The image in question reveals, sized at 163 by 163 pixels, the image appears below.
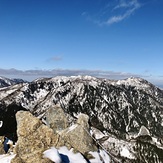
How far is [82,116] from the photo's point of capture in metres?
46.8

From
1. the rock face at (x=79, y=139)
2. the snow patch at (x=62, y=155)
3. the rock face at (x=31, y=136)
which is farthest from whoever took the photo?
the rock face at (x=79, y=139)

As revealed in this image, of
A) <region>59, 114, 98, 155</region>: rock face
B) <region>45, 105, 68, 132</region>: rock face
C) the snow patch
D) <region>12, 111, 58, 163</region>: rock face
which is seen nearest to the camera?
the snow patch

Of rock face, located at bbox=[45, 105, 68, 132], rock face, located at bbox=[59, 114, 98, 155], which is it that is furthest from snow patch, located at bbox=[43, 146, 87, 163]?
rock face, located at bbox=[45, 105, 68, 132]

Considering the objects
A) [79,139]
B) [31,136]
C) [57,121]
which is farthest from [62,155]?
[57,121]

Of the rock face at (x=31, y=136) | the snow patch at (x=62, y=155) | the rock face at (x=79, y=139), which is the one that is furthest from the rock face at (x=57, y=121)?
the rock face at (x=31, y=136)

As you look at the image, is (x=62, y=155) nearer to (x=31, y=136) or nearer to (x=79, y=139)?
(x=31, y=136)

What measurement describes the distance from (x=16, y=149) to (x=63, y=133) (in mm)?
9760

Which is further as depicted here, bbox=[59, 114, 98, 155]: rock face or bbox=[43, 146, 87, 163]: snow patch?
bbox=[59, 114, 98, 155]: rock face

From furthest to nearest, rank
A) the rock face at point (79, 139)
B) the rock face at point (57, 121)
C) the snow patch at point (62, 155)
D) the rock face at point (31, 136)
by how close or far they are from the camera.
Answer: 1. the rock face at point (57, 121)
2. the rock face at point (79, 139)
3. the rock face at point (31, 136)
4. the snow patch at point (62, 155)

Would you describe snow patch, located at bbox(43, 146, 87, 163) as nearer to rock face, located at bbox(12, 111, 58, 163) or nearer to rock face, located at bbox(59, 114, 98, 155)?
rock face, located at bbox(12, 111, 58, 163)

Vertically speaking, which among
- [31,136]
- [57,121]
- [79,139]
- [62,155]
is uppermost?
[31,136]

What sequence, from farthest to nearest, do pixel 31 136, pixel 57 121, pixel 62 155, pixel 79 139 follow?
1. pixel 57 121
2. pixel 79 139
3. pixel 31 136
4. pixel 62 155

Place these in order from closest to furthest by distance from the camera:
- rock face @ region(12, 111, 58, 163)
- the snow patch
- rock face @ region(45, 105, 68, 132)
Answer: the snow patch, rock face @ region(12, 111, 58, 163), rock face @ region(45, 105, 68, 132)

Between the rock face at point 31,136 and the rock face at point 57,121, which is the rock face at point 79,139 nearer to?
the rock face at point 31,136
